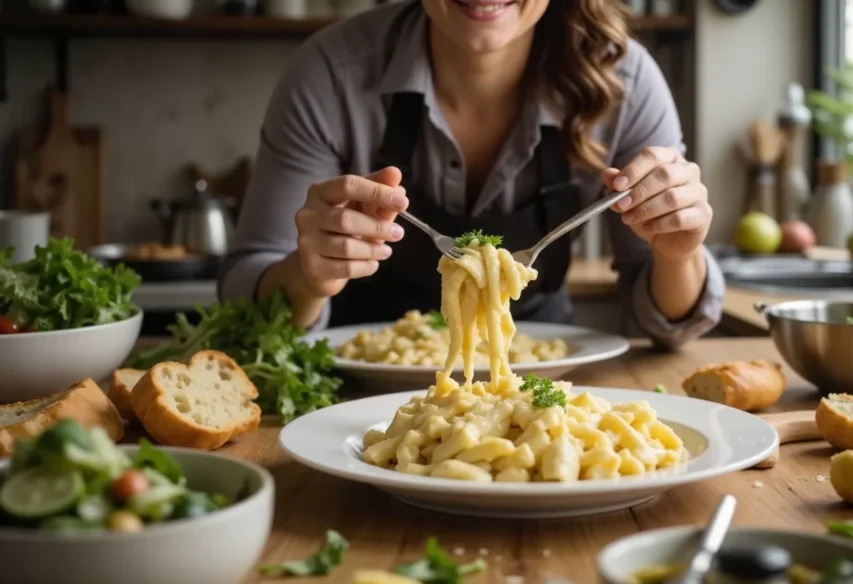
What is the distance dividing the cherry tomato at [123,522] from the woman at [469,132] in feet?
4.69

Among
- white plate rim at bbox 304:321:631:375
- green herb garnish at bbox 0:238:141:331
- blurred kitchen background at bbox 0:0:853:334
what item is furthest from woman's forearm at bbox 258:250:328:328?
blurred kitchen background at bbox 0:0:853:334

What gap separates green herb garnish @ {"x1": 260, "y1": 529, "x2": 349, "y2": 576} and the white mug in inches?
48.3

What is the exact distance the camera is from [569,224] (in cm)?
173

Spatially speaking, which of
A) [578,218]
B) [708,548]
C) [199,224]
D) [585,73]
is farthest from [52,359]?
[199,224]

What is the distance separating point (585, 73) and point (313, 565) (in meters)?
1.68

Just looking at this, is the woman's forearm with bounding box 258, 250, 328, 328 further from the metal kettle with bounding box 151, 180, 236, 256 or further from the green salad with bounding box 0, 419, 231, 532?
the metal kettle with bounding box 151, 180, 236, 256

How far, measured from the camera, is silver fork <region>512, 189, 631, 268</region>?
1.73 m

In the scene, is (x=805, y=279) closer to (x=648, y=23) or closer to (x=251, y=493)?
(x=648, y=23)

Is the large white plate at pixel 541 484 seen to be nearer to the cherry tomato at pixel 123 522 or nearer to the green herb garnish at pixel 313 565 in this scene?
the green herb garnish at pixel 313 565

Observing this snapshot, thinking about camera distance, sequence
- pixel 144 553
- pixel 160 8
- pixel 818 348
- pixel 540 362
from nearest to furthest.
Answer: pixel 144 553, pixel 818 348, pixel 540 362, pixel 160 8

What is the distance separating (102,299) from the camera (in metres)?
1.82

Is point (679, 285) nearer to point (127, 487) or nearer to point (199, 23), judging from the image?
point (127, 487)

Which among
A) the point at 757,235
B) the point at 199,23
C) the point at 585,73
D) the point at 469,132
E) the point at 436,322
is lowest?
the point at 436,322

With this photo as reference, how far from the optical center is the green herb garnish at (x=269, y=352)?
182 cm
